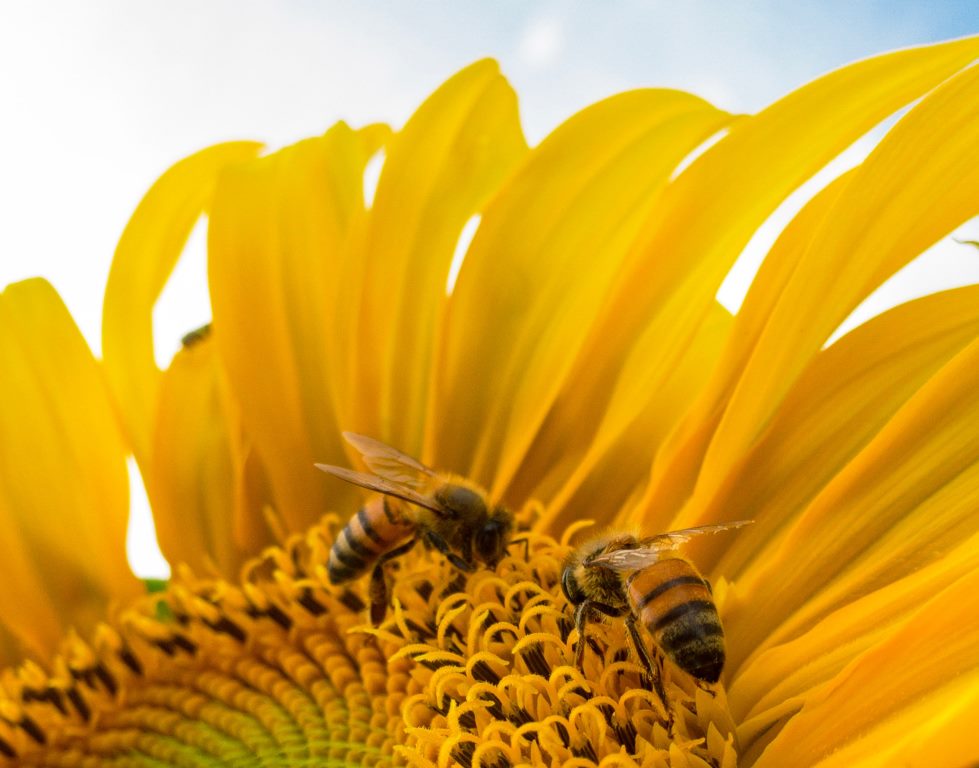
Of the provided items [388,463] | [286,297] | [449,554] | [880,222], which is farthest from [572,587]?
[286,297]

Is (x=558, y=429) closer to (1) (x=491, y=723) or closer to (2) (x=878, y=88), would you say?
(1) (x=491, y=723)

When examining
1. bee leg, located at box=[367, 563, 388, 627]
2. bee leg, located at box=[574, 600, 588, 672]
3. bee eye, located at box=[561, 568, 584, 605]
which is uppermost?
bee leg, located at box=[367, 563, 388, 627]

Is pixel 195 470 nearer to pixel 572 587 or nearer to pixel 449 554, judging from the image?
pixel 449 554

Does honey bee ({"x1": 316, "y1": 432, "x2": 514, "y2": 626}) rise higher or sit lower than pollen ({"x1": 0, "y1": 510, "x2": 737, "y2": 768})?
higher

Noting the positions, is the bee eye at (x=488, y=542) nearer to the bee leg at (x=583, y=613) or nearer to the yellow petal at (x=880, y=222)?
the bee leg at (x=583, y=613)

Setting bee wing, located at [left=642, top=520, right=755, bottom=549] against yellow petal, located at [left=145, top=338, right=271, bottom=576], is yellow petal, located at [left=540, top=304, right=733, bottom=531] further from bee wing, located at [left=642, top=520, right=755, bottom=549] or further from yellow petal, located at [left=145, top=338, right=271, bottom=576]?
yellow petal, located at [left=145, top=338, right=271, bottom=576]

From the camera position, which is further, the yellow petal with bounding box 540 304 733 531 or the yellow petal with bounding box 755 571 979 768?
the yellow petal with bounding box 540 304 733 531

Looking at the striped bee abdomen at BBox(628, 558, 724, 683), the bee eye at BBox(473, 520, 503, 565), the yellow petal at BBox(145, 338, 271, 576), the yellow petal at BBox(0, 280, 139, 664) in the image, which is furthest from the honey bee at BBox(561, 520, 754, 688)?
the yellow petal at BBox(0, 280, 139, 664)

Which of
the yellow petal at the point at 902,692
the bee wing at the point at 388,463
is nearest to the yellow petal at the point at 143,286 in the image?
the bee wing at the point at 388,463
